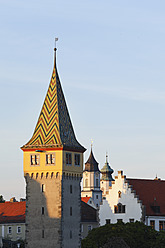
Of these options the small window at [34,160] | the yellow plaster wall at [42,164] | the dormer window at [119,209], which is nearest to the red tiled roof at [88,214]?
the dormer window at [119,209]

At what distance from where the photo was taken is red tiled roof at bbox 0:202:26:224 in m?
158

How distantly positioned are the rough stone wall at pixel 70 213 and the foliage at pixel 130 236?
8.95 feet

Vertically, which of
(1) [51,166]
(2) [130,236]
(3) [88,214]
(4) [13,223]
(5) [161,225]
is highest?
(1) [51,166]

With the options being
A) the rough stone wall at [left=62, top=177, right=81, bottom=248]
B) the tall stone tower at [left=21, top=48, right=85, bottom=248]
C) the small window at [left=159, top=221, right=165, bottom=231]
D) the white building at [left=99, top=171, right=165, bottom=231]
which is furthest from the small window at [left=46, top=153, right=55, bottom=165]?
the small window at [left=159, top=221, right=165, bottom=231]

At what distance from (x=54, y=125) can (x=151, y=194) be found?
3090 cm

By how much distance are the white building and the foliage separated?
1424 centimetres

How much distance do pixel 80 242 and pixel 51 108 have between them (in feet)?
64.7

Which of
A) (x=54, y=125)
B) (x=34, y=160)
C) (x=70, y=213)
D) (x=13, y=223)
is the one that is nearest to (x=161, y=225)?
(x=70, y=213)

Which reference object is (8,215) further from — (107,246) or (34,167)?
(107,246)

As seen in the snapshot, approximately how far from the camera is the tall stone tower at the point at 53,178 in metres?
109

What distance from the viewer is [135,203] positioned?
132375 mm

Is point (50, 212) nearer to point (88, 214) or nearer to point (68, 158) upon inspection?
point (68, 158)

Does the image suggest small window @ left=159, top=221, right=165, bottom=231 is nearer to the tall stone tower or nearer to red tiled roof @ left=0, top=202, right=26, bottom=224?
the tall stone tower

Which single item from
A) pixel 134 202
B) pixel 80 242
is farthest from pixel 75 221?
pixel 134 202
